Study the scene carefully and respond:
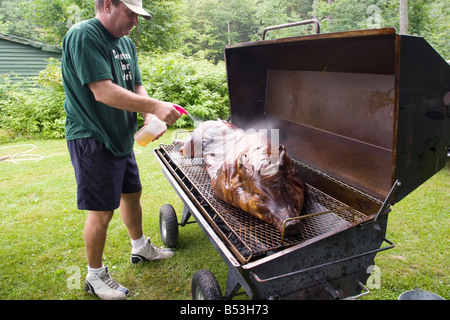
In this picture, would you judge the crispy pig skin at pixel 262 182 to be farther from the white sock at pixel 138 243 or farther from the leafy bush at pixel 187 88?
the leafy bush at pixel 187 88

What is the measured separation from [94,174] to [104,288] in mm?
1000

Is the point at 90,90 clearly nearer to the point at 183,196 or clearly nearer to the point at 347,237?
the point at 183,196

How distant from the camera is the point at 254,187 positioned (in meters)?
2.11

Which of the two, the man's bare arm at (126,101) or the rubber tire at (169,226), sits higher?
the man's bare arm at (126,101)

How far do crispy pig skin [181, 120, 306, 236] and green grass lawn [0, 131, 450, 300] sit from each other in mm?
1031

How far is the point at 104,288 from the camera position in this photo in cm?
256

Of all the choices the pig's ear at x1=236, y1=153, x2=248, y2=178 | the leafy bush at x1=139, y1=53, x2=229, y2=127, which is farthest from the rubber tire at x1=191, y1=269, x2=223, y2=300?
the leafy bush at x1=139, y1=53, x2=229, y2=127

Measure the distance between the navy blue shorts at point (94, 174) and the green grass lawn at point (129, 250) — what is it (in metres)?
0.90

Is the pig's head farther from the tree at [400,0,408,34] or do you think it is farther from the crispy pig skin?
the tree at [400,0,408,34]

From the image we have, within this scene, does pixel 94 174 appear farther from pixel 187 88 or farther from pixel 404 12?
pixel 404 12

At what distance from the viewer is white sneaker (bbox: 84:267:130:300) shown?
2547 millimetres

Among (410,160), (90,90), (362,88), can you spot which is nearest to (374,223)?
(410,160)

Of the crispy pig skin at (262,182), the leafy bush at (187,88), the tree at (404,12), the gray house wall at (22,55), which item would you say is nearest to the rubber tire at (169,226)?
the crispy pig skin at (262,182)

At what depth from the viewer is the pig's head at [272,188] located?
2.02 meters
